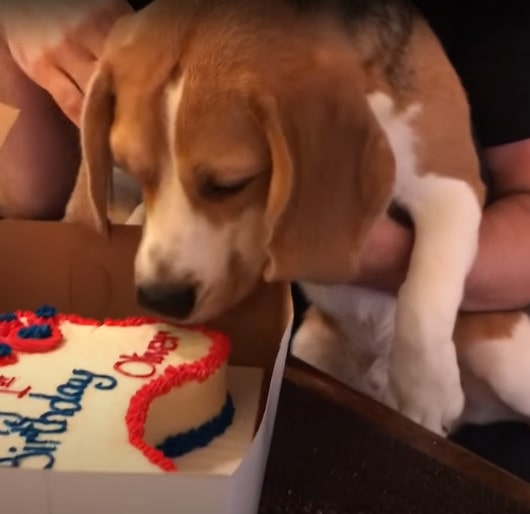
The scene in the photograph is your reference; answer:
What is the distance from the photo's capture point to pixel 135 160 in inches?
40.2

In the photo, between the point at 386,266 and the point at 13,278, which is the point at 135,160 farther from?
the point at 386,266

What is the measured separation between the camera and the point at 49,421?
2.75 feet

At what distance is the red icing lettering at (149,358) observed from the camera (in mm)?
927

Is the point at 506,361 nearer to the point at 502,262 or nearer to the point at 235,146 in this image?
the point at 502,262

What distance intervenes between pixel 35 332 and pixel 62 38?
1.61 ft

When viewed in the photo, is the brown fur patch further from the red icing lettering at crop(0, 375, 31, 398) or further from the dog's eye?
the red icing lettering at crop(0, 375, 31, 398)

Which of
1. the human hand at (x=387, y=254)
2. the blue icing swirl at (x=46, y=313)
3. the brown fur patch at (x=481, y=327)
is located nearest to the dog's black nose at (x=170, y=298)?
the blue icing swirl at (x=46, y=313)

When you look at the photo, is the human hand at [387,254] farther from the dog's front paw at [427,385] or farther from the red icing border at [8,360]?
the red icing border at [8,360]

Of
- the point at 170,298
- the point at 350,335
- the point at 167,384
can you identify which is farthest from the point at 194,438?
the point at 350,335

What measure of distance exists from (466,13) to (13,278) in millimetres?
768

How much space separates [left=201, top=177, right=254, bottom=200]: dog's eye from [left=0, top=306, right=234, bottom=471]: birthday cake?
0.15 meters

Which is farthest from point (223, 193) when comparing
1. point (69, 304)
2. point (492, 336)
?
point (492, 336)

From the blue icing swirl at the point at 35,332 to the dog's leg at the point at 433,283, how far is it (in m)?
0.47

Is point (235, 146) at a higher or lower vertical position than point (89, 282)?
higher
